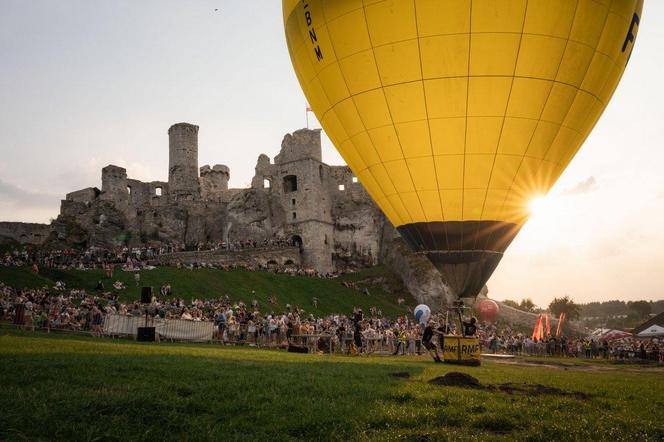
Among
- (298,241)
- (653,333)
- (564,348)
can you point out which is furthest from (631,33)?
(298,241)

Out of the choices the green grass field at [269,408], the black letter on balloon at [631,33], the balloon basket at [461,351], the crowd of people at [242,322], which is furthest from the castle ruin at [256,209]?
the green grass field at [269,408]

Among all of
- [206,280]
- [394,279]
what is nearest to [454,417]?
[206,280]

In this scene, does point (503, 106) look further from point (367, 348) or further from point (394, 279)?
point (394, 279)

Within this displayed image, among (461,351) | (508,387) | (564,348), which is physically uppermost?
(508,387)

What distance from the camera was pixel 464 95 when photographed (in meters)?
12.6

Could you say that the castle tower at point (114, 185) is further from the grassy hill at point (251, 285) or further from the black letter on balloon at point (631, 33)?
the black letter on balloon at point (631, 33)

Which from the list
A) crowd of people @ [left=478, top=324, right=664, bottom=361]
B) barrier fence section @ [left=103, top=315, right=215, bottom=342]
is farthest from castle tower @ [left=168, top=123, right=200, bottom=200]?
barrier fence section @ [left=103, top=315, right=215, bottom=342]

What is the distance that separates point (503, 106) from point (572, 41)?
79.9 inches

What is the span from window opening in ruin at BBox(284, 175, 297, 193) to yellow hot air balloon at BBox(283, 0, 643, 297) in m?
44.6

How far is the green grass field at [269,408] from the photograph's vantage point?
186 inches

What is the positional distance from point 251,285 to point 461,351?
25022mm

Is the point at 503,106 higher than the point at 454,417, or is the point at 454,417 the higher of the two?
the point at 503,106

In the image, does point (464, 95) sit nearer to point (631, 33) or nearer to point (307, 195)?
point (631, 33)

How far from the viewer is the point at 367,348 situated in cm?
2184
